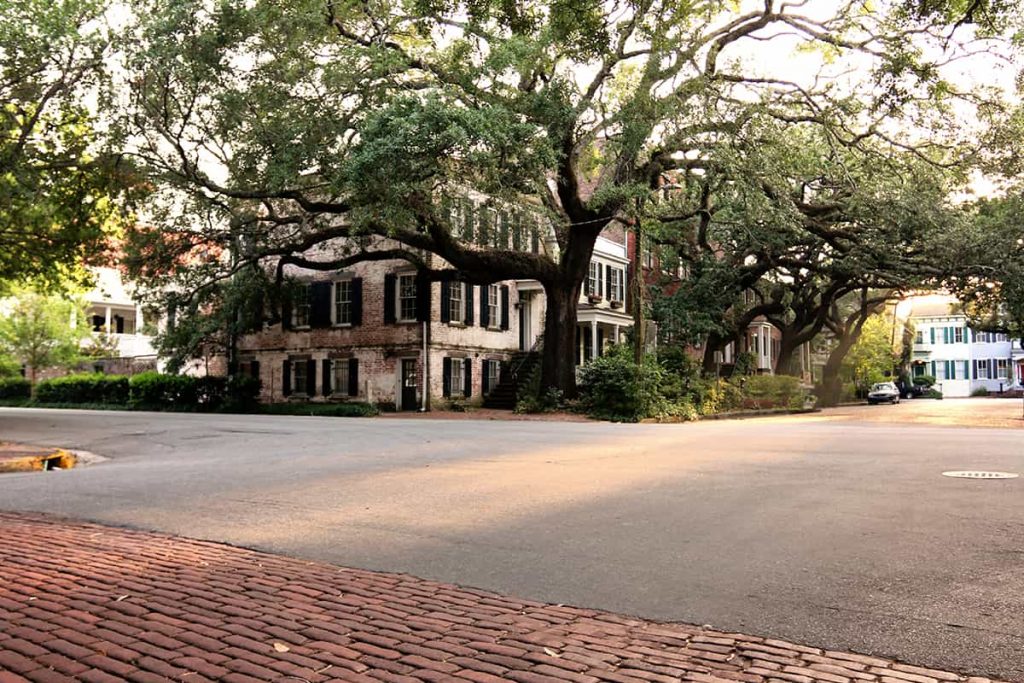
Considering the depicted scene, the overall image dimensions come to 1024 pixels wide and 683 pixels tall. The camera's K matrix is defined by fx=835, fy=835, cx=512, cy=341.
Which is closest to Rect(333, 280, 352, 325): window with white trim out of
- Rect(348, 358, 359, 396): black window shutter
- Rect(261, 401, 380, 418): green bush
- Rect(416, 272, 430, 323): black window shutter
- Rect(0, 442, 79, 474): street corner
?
Rect(348, 358, 359, 396): black window shutter

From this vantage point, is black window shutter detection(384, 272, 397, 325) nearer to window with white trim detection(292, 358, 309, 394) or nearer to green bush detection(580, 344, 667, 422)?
window with white trim detection(292, 358, 309, 394)

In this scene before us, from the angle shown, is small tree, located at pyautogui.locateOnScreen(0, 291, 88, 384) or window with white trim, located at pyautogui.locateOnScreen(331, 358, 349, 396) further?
small tree, located at pyautogui.locateOnScreen(0, 291, 88, 384)

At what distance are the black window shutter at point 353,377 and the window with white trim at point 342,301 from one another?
1872mm

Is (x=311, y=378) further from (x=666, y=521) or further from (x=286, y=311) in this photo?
(x=666, y=521)

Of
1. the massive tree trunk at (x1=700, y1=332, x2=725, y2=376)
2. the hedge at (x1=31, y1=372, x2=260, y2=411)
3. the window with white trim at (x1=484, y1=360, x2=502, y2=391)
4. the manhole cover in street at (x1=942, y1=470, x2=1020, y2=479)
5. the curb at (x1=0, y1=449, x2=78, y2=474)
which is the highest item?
the massive tree trunk at (x1=700, y1=332, x2=725, y2=376)

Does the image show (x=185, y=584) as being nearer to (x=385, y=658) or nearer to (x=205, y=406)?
(x=385, y=658)

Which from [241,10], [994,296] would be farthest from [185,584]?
[994,296]

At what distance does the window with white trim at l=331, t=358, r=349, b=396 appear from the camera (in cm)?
3453

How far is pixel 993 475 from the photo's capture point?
31.8ft

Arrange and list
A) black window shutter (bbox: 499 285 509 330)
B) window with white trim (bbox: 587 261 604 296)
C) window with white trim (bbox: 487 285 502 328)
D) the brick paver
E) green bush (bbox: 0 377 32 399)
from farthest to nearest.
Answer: green bush (bbox: 0 377 32 399) → window with white trim (bbox: 587 261 604 296) → black window shutter (bbox: 499 285 509 330) → window with white trim (bbox: 487 285 502 328) → the brick paver

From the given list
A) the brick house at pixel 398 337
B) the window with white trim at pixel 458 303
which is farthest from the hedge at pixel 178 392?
the window with white trim at pixel 458 303

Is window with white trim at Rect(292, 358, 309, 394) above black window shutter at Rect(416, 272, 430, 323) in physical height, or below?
below

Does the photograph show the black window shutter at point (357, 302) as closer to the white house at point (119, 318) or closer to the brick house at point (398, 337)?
the brick house at point (398, 337)

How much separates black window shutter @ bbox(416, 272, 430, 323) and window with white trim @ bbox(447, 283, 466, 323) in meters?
1.73
